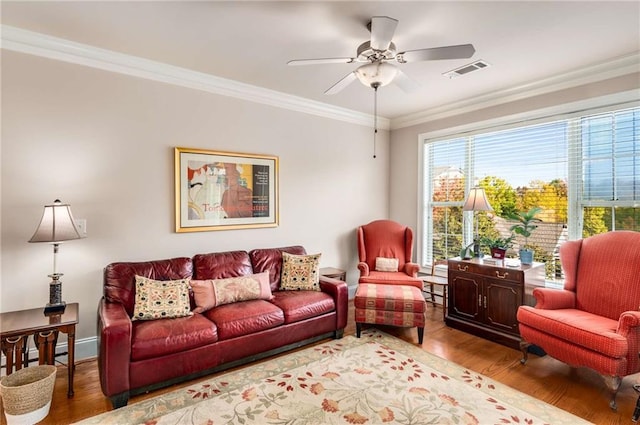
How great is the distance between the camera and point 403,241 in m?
4.50

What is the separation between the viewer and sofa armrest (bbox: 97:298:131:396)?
2.18 m

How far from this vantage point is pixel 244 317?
9.21 feet

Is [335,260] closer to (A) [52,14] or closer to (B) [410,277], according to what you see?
(B) [410,277]

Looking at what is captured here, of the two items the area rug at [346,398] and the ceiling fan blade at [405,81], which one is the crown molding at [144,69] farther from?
the area rug at [346,398]

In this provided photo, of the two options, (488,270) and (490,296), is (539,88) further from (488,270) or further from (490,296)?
(490,296)

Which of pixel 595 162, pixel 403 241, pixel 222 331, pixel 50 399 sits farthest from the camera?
pixel 403 241

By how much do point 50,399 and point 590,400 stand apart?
379cm

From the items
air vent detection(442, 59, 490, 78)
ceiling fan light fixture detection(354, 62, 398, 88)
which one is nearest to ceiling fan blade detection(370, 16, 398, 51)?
ceiling fan light fixture detection(354, 62, 398, 88)

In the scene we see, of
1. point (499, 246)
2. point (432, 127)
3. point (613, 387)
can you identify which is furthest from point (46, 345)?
point (432, 127)

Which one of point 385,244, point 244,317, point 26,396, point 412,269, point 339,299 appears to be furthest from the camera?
point 385,244

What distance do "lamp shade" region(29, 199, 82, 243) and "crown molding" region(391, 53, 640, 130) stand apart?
4.43 metres

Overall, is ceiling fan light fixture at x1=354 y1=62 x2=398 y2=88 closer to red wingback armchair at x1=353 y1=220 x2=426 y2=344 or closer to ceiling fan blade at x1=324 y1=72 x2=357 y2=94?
ceiling fan blade at x1=324 y1=72 x2=357 y2=94

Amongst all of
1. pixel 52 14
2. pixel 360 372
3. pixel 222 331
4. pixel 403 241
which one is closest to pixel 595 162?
pixel 403 241

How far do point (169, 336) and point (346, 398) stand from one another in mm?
1400
